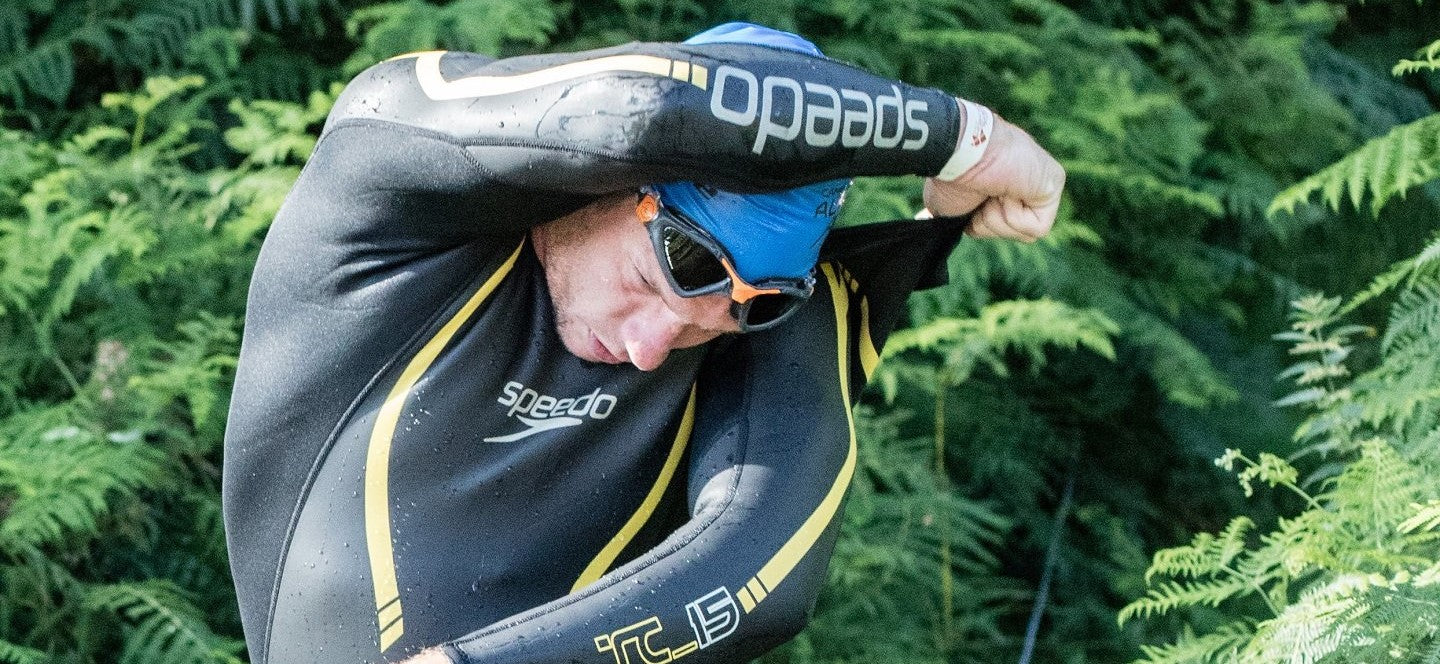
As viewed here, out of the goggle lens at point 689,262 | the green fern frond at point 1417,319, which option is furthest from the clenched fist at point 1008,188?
the green fern frond at point 1417,319

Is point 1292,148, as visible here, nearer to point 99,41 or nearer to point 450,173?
point 99,41

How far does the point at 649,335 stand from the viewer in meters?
2.24

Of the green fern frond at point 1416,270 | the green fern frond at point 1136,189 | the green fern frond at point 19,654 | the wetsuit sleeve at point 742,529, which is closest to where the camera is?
the wetsuit sleeve at point 742,529

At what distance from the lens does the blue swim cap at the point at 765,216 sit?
2.10m

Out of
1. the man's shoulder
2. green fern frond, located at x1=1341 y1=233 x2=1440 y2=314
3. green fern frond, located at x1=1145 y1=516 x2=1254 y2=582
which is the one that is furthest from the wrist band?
green fern frond, located at x1=1341 y1=233 x2=1440 y2=314

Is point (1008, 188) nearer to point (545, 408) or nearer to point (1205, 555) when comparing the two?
point (545, 408)

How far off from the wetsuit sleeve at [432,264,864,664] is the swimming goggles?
0.13 metres

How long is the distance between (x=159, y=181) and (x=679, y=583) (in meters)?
2.74

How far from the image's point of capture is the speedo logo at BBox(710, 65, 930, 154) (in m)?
1.92

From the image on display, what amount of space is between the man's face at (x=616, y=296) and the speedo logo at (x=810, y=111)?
27cm

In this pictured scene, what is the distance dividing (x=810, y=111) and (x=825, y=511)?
2.07 ft

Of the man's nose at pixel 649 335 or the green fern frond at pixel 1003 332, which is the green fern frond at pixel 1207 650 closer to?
the man's nose at pixel 649 335

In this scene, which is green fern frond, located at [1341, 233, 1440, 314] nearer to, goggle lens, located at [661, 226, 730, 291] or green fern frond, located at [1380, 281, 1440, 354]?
green fern frond, located at [1380, 281, 1440, 354]

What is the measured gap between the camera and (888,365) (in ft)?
14.3
